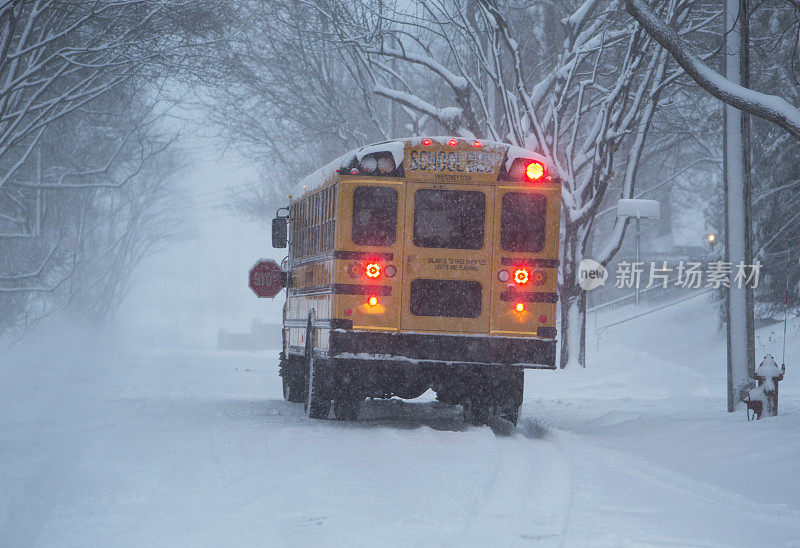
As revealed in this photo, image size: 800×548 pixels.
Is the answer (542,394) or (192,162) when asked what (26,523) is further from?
(192,162)

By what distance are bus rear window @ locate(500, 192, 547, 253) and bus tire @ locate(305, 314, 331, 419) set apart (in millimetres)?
2513

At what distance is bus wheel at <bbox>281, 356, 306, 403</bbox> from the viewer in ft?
51.5

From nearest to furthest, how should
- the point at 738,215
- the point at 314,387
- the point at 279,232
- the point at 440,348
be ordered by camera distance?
the point at 440,348
the point at 314,387
the point at 738,215
the point at 279,232

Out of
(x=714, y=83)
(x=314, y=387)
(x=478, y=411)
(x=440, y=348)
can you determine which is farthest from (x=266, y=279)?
(x=714, y=83)

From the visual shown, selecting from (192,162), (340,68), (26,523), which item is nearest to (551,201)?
(26,523)

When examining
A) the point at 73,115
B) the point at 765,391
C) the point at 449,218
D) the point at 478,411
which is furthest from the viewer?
the point at 73,115

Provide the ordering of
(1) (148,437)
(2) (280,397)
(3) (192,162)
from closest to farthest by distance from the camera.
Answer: (1) (148,437) < (2) (280,397) < (3) (192,162)

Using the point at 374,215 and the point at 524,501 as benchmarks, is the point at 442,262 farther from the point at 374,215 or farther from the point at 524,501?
the point at 524,501

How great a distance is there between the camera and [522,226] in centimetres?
1198

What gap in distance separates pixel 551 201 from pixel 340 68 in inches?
925

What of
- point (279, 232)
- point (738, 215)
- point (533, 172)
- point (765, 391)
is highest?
point (533, 172)

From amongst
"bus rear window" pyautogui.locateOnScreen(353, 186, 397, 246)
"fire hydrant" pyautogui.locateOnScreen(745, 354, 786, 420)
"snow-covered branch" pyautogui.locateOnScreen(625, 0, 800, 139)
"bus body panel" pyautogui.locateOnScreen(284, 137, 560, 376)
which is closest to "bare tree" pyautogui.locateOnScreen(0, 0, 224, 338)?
"bus rear window" pyautogui.locateOnScreen(353, 186, 397, 246)

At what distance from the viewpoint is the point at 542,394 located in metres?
19.5

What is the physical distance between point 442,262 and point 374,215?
0.87 meters
